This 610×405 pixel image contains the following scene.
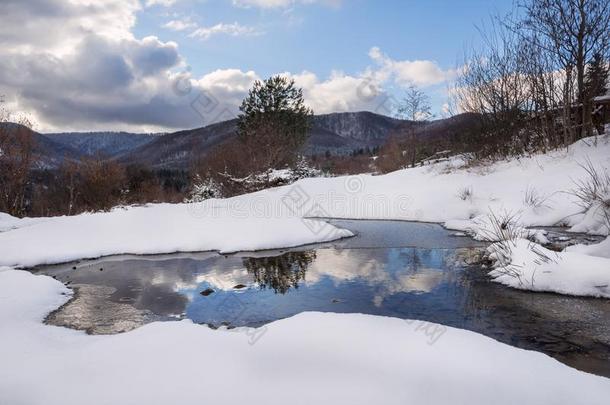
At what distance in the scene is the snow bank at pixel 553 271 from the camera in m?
5.64

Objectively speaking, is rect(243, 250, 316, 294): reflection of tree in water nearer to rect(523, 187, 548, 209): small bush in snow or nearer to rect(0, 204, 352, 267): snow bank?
rect(0, 204, 352, 267): snow bank

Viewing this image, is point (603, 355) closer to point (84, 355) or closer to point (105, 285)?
point (84, 355)

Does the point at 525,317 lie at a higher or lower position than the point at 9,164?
lower

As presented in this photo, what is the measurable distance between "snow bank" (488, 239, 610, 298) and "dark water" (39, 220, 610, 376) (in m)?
0.22

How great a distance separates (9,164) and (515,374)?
988 inches

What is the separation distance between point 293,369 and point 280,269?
15.7 ft

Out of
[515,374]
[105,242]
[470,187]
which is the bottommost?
[515,374]

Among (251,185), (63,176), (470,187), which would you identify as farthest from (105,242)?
(63,176)

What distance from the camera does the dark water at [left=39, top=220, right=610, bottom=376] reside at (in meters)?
4.63

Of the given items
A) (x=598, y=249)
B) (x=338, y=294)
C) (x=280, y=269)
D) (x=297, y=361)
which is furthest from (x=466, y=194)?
(x=297, y=361)

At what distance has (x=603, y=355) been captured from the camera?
385 centimetres

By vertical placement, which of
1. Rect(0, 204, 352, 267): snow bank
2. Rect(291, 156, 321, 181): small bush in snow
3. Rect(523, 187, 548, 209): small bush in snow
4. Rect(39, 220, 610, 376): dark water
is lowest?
Rect(39, 220, 610, 376): dark water

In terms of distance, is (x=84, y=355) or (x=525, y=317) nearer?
(x=84, y=355)

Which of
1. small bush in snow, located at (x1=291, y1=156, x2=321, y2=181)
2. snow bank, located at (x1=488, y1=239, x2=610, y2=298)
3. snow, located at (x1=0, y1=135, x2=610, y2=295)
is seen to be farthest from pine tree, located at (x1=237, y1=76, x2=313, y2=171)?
snow bank, located at (x1=488, y1=239, x2=610, y2=298)
